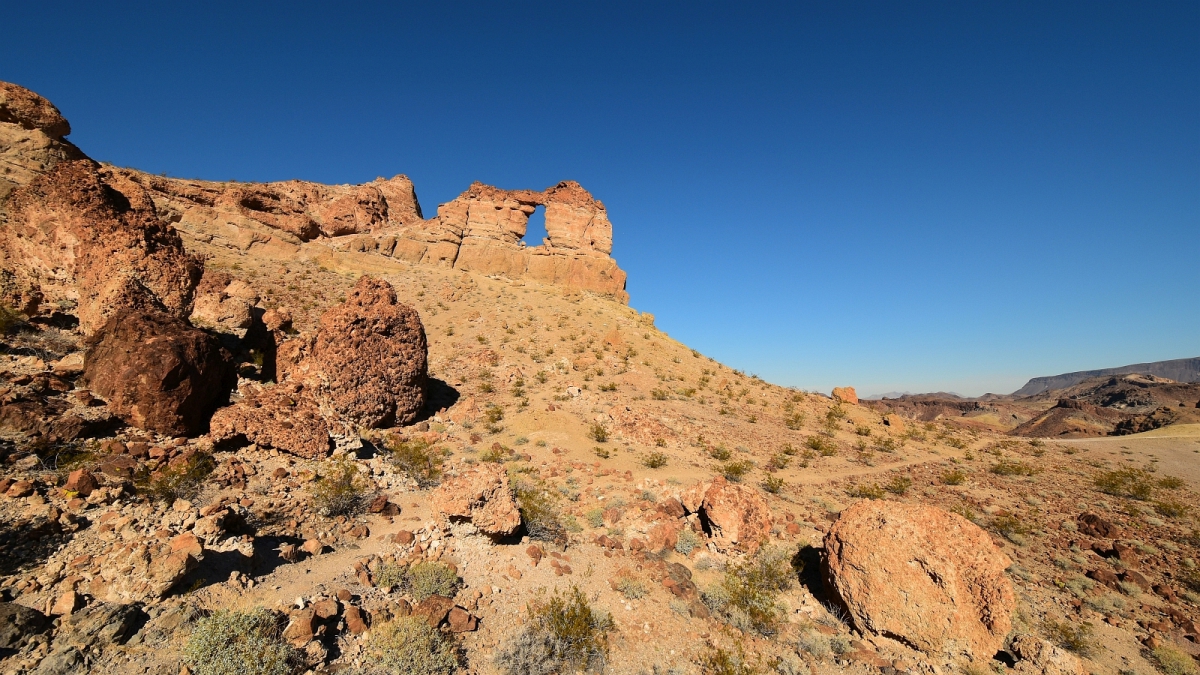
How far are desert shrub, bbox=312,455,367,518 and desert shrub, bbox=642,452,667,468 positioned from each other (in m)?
5.53

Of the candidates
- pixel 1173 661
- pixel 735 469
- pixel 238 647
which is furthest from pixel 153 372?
pixel 1173 661

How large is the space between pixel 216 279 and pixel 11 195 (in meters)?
3.23

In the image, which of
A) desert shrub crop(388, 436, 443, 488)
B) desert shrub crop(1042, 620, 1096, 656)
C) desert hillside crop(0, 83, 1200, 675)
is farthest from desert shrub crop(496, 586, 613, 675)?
desert shrub crop(1042, 620, 1096, 656)

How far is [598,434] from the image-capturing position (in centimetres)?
1104

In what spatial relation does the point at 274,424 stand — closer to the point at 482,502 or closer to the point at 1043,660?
the point at 482,502

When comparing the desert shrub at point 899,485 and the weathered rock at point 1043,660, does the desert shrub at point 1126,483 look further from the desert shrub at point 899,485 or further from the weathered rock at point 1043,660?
the weathered rock at point 1043,660

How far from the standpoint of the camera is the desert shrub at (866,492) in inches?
368

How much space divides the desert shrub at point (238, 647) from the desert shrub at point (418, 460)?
3.70 m

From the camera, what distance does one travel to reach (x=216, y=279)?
10.4 meters

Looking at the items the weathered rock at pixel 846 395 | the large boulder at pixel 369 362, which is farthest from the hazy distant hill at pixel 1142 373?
the large boulder at pixel 369 362

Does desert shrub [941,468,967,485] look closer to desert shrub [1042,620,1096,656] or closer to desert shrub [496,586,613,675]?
desert shrub [1042,620,1096,656]

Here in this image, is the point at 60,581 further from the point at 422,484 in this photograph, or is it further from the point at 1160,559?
the point at 1160,559

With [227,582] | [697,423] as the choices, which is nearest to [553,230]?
[697,423]

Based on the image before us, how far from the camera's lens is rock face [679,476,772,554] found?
6.71m
